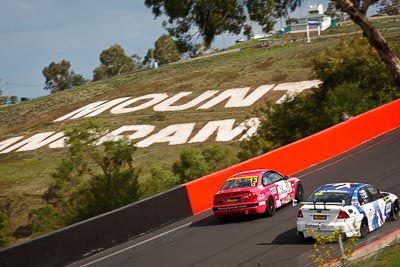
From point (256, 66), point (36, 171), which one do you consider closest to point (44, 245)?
point (36, 171)

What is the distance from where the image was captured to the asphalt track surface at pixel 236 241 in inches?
583

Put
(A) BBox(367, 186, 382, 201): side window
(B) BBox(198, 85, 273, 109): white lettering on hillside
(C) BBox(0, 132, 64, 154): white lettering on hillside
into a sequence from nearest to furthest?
1. (A) BBox(367, 186, 382, 201): side window
2. (B) BBox(198, 85, 273, 109): white lettering on hillside
3. (C) BBox(0, 132, 64, 154): white lettering on hillside

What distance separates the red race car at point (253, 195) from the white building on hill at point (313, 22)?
73614mm

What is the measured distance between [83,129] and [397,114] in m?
15.4

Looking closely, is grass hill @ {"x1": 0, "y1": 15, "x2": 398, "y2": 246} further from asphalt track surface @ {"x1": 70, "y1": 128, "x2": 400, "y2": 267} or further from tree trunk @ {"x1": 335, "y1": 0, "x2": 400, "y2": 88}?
tree trunk @ {"x1": 335, "y1": 0, "x2": 400, "y2": 88}

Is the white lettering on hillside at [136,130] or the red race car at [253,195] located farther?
the white lettering on hillside at [136,130]

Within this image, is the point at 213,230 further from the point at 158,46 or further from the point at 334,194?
the point at 158,46

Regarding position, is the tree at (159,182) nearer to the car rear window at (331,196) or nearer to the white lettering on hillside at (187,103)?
the car rear window at (331,196)

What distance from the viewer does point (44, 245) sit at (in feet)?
56.8

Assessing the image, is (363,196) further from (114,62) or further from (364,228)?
(114,62)

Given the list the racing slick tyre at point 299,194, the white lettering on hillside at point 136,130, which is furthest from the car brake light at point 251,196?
the white lettering on hillside at point 136,130

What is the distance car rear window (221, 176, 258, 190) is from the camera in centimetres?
1948

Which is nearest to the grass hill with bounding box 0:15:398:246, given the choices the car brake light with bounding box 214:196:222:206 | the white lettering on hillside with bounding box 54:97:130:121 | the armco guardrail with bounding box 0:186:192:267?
the white lettering on hillside with bounding box 54:97:130:121

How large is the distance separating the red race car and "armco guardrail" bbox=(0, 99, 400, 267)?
2.35 meters
